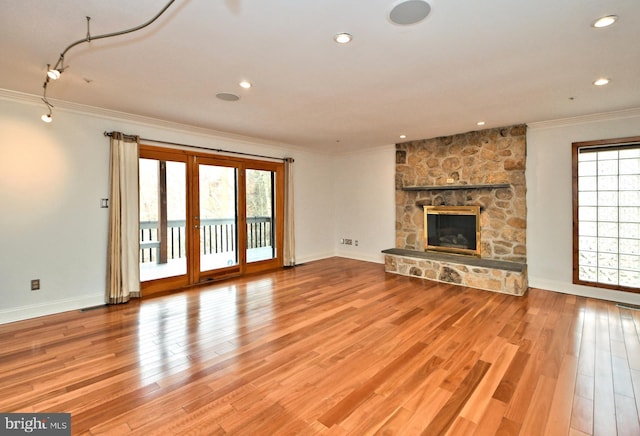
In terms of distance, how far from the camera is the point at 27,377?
7.70ft

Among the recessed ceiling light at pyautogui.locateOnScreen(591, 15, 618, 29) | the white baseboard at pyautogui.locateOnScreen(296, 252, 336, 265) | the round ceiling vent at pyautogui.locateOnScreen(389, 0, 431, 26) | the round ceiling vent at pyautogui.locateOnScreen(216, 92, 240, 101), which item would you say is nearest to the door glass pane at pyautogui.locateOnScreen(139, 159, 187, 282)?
the round ceiling vent at pyautogui.locateOnScreen(216, 92, 240, 101)

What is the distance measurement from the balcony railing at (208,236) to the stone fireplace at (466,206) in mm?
2588

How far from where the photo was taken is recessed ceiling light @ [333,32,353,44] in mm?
2218

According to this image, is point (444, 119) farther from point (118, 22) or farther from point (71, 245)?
point (71, 245)

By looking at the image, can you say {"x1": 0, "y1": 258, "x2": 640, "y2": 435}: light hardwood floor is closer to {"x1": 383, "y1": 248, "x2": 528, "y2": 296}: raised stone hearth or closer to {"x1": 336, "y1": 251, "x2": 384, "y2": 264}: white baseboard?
{"x1": 383, "y1": 248, "x2": 528, "y2": 296}: raised stone hearth

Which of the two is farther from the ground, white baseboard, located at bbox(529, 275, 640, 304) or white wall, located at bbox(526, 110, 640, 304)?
white wall, located at bbox(526, 110, 640, 304)

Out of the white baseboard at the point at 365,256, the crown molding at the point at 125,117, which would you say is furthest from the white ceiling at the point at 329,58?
the white baseboard at the point at 365,256

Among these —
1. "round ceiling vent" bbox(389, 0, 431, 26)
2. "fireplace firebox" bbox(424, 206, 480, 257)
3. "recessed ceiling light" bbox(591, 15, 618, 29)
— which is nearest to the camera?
"round ceiling vent" bbox(389, 0, 431, 26)

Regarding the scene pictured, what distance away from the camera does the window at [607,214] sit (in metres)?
4.09

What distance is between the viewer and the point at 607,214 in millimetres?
4270

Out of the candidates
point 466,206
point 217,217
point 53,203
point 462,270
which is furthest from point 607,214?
point 53,203

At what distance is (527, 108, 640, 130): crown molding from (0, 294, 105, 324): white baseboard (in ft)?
22.7

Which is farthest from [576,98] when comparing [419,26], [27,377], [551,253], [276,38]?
[27,377]

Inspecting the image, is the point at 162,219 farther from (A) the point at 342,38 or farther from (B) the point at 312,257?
(A) the point at 342,38
